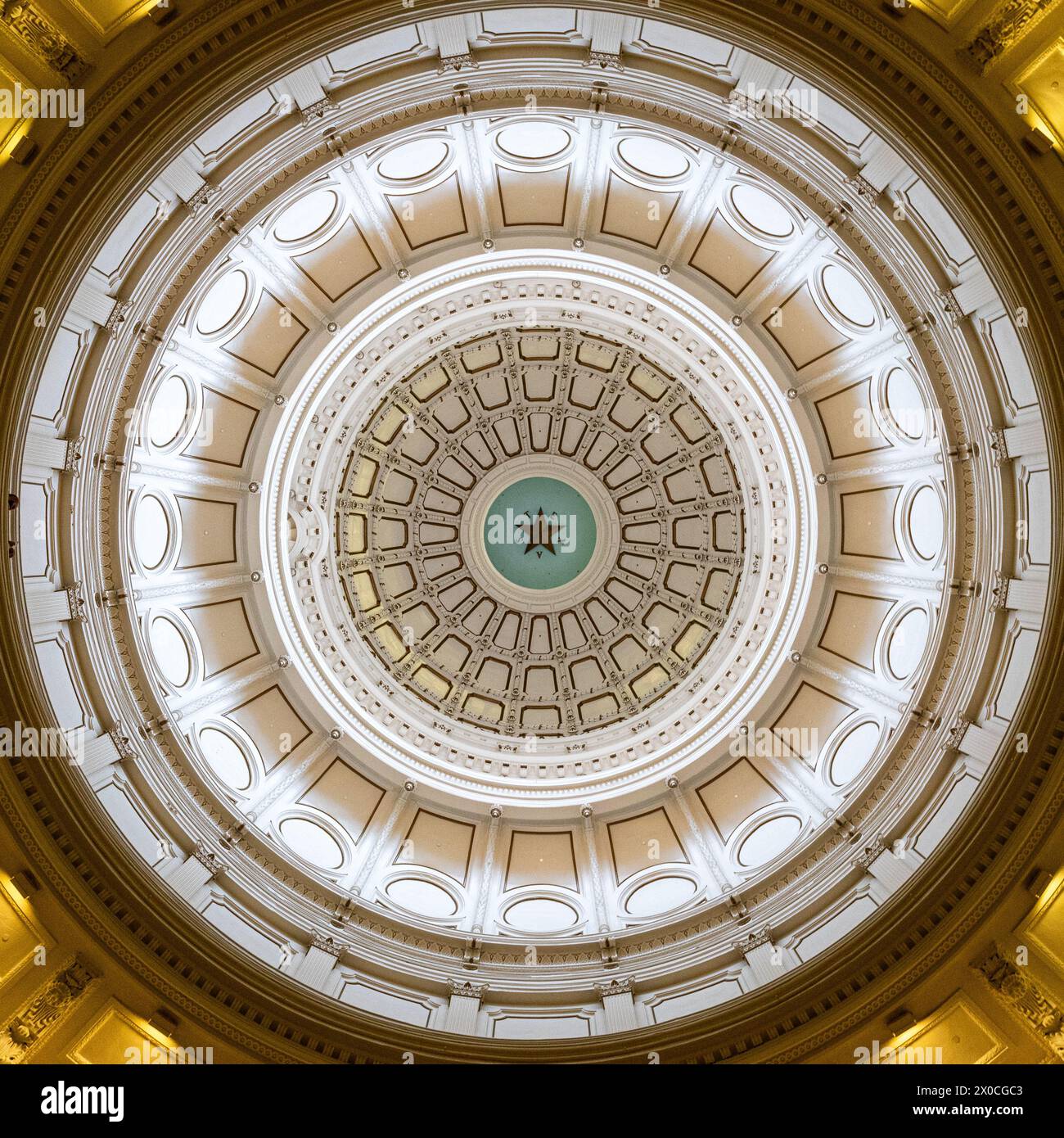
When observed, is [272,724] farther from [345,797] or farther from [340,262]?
[340,262]

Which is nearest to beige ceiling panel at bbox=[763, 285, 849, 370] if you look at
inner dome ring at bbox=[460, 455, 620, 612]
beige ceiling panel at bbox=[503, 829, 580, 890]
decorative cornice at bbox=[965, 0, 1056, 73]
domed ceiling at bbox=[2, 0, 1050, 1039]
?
domed ceiling at bbox=[2, 0, 1050, 1039]

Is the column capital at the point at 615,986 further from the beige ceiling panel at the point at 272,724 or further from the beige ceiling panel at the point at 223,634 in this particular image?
the beige ceiling panel at the point at 223,634

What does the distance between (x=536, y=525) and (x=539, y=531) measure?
0.61 ft

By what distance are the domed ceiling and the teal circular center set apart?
0.12 m

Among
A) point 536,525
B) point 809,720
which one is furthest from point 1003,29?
point 536,525

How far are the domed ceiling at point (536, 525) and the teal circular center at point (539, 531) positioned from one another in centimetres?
12

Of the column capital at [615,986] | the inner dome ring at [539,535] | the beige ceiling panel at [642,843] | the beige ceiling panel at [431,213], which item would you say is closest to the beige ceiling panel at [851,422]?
the inner dome ring at [539,535]

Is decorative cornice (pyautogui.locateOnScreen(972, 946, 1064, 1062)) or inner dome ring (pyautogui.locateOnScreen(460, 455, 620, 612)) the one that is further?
inner dome ring (pyautogui.locateOnScreen(460, 455, 620, 612))

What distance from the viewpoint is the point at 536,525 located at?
22.2 meters

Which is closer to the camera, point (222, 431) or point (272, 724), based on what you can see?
point (222, 431)

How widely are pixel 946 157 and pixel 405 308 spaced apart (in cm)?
1048

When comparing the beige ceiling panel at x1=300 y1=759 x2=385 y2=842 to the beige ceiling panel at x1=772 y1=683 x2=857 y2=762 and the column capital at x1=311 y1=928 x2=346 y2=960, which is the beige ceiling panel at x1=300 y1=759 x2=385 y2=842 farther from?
the beige ceiling panel at x1=772 y1=683 x2=857 y2=762

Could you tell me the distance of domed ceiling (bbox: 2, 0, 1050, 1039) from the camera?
12398mm
